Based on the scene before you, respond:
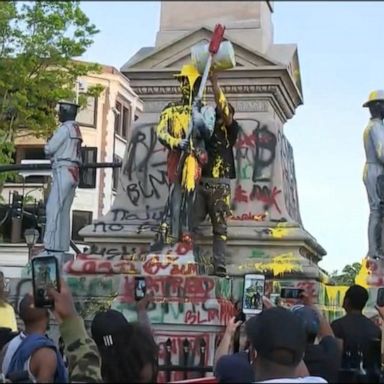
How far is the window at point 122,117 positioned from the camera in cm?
5130

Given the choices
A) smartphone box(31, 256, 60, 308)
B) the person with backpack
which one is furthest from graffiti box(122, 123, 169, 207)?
smartphone box(31, 256, 60, 308)

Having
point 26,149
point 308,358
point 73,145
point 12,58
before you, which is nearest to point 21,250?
point 26,149

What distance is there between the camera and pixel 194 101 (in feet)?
39.0

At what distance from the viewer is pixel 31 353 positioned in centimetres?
562

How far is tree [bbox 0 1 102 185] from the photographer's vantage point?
2955cm

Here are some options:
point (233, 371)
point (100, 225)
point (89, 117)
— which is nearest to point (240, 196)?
point (100, 225)

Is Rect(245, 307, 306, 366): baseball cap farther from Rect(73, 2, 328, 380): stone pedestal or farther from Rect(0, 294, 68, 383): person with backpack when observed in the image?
Rect(73, 2, 328, 380): stone pedestal

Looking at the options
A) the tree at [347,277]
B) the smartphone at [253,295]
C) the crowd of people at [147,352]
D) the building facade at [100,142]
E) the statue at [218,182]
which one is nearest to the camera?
the crowd of people at [147,352]

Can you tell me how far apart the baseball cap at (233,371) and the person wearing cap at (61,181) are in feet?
26.2

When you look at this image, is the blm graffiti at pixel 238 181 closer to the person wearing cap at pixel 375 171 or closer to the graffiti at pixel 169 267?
the person wearing cap at pixel 375 171

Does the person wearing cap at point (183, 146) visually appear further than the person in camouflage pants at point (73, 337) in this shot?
Yes

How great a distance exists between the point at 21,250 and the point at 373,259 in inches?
1348

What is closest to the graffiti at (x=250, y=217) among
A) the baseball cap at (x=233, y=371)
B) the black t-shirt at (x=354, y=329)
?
the black t-shirt at (x=354, y=329)

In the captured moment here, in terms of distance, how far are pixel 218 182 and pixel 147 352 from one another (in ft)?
27.1
